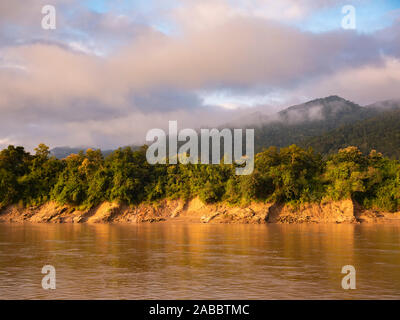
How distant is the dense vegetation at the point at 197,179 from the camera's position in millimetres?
45094

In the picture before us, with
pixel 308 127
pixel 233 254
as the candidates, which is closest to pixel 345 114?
pixel 308 127

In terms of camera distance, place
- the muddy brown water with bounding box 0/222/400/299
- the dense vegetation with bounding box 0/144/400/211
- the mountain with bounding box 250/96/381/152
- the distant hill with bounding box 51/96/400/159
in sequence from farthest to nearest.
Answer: the mountain with bounding box 250/96/381/152
the distant hill with bounding box 51/96/400/159
the dense vegetation with bounding box 0/144/400/211
the muddy brown water with bounding box 0/222/400/299

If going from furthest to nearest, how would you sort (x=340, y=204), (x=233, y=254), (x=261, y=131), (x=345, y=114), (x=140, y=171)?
1. (x=345, y=114)
2. (x=261, y=131)
3. (x=140, y=171)
4. (x=340, y=204)
5. (x=233, y=254)

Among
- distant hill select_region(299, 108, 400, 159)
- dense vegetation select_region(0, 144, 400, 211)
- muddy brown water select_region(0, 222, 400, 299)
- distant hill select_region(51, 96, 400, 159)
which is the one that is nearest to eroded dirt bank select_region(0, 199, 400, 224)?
dense vegetation select_region(0, 144, 400, 211)

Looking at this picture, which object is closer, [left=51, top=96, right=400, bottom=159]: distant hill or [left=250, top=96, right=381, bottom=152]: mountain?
[left=51, top=96, right=400, bottom=159]: distant hill

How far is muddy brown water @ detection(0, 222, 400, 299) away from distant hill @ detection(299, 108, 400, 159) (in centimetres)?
6069

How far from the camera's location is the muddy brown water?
39.4ft

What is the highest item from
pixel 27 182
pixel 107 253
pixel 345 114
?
pixel 345 114

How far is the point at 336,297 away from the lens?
450 inches

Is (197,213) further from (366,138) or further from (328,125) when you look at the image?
(328,125)

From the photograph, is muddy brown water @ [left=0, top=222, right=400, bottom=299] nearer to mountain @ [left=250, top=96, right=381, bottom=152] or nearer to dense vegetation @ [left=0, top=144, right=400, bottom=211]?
dense vegetation @ [left=0, top=144, right=400, bottom=211]

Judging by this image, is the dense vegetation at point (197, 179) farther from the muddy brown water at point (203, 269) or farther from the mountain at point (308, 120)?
the mountain at point (308, 120)
